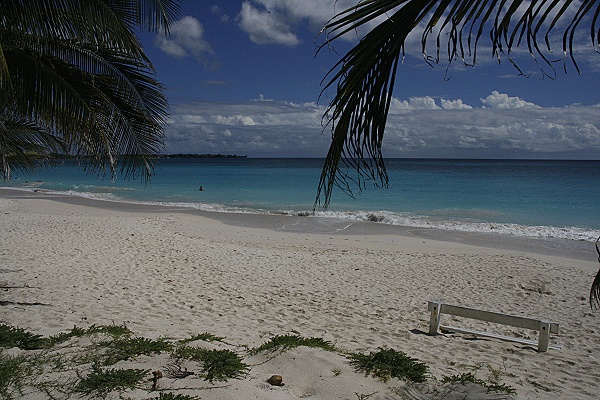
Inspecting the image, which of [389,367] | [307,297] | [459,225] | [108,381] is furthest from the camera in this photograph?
[459,225]

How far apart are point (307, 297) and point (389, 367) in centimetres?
403

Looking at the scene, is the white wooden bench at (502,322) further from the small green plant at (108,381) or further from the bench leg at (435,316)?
the small green plant at (108,381)

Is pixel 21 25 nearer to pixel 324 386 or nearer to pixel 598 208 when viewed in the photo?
pixel 324 386

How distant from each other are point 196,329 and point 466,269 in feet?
23.3

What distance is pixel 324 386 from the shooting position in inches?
138

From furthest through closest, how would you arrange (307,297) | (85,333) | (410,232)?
(410,232), (307,297), (85,333)

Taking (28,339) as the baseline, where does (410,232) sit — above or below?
below

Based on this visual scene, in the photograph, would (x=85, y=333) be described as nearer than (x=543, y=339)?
Yes

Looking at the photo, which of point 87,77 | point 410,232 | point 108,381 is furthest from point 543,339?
point 410,232

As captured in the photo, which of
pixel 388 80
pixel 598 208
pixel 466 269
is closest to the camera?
pixel 388 80

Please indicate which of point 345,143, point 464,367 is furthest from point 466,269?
point 345,143

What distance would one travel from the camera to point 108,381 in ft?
10.5

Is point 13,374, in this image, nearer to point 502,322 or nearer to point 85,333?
point 85,333

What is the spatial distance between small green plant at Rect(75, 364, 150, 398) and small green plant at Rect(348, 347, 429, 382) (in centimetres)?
176
